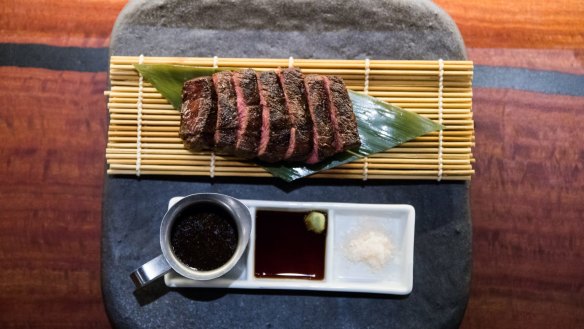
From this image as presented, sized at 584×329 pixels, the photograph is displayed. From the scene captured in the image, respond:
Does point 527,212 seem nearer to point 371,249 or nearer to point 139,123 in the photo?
point 371,249

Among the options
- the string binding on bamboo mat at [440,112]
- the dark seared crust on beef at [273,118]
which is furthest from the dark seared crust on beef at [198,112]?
the string binding on bamboo mat at [440,112]

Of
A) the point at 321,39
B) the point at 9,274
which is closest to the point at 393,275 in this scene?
the point at 321,39

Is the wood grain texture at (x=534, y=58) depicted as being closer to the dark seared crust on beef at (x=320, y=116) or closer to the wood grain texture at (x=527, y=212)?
the wood grain texture at (x=527, y=212)

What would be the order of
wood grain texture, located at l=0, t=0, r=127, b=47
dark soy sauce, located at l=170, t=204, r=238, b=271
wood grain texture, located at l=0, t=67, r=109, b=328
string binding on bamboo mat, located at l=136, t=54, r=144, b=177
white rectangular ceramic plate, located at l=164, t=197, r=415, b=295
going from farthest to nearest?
wood grain texture, located at l=0, t=0, r=127, b=47 → wood grain texture, located at l=0, t=67, r=109, b=328 → string binding on bamboo mat, located at l=136, t=54, r=144, b=177 → white rectangular ceramic plate, located at l=164, t=197, r=415, b=295 → dark soy sauce, located at l=170, t=204, r=238, b=271

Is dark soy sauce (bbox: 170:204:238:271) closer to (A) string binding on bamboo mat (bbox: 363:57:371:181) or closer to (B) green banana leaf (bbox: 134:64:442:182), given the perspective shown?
(B) green banana leaf (bbox: 134:64:442:182)

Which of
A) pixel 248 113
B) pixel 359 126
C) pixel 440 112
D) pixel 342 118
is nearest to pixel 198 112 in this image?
pixel 248 113

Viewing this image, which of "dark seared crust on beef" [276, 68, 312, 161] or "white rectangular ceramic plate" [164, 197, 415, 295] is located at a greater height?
"dark seared crust on beef" [276, 68, 312, 161]

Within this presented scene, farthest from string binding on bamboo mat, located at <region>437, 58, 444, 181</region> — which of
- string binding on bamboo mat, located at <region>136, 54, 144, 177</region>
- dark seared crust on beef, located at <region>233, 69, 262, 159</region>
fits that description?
string binding on bamboo mat, located at <region>136, 54, 144, 177</region>
